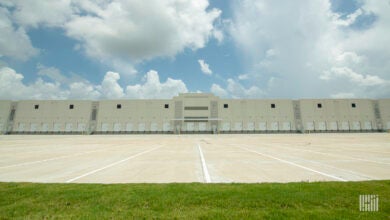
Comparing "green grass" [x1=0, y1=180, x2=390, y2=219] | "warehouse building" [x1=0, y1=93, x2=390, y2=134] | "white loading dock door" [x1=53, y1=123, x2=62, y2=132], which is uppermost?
"warehouse building" [x1=0, y1=93, x2=390, y2=134]

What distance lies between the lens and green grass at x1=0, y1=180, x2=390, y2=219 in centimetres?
345

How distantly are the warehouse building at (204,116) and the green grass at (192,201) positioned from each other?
62.1 m

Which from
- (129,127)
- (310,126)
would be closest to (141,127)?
(129,127)

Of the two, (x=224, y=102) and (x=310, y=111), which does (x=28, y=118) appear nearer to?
(x=224, y=102)

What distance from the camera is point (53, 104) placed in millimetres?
69250

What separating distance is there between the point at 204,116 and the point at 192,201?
63742 mm

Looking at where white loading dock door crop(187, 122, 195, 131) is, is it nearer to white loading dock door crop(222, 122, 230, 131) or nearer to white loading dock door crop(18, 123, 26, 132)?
white loading dock door crop(222, 122, 230, 131)

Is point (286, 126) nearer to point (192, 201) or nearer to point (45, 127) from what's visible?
point (192, 201)

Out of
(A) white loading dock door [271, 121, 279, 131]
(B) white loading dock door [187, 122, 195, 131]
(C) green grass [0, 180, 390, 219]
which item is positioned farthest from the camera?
(B) white loading dock door [187, 122, 195, 131]

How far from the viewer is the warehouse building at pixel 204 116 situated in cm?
6656

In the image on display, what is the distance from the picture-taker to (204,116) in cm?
6762

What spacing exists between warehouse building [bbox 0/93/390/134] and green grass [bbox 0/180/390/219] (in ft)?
204

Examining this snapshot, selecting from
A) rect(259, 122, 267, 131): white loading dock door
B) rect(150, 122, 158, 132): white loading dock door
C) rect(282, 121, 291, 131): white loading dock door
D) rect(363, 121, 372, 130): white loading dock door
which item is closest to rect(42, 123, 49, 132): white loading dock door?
rect(150, 122, 158, 132): white loading dock door

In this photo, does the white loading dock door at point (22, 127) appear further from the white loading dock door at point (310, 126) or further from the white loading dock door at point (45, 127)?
the white loading dock door at point (310, 126)
